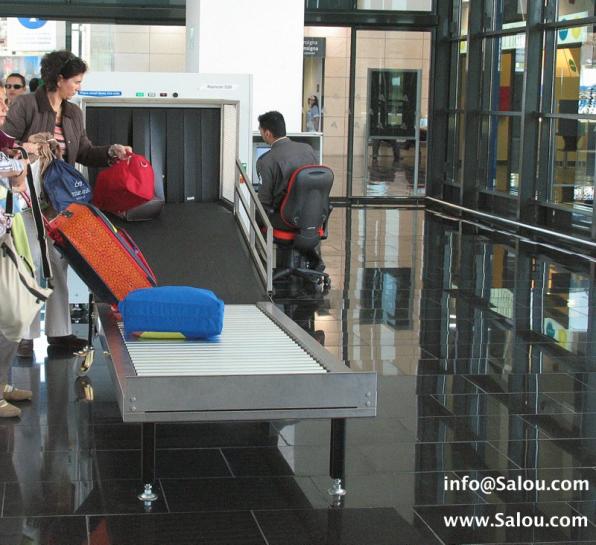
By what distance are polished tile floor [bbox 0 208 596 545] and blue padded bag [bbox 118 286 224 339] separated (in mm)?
537

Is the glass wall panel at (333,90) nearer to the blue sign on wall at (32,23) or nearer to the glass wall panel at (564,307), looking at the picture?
the blue sign on wall at (32,23)

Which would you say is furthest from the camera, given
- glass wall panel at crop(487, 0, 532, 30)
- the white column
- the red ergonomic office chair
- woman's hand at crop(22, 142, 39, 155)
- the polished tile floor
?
glass wall panel at crop(487, 0, 532, 30)

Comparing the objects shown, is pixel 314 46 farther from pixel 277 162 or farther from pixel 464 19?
pixel 277 162

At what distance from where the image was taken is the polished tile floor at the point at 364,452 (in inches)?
160

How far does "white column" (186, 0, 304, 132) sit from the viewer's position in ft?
40.1

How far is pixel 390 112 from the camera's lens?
1777 cm

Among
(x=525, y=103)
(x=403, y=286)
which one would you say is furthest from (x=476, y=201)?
(x=403, y=286)

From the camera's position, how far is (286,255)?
32.4 ft

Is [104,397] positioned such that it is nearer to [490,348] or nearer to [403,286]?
[490,348]

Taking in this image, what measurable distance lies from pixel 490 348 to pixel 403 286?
103 inches

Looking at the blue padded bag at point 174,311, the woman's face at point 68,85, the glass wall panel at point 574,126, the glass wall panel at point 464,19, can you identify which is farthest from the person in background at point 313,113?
the blue padded bag at point 174,311

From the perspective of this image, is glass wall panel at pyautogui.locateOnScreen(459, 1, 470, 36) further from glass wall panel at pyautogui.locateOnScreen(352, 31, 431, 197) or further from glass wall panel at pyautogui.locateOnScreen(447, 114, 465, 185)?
glass wall panel at pyautogui.locateOnScreen(447, 114, 465, 185)

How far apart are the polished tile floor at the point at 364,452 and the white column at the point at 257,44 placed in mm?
4556

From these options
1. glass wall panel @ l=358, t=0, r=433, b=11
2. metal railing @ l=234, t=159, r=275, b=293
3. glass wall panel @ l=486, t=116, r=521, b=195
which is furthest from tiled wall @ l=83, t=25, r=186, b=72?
metal railing @ l=234, t=159, r=275, b=293
